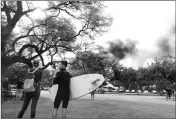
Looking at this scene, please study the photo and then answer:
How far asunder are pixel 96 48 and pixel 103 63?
1.31 meters

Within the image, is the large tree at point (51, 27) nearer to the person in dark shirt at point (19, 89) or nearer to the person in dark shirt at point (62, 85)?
the person in dark shirt at point (19, 89)

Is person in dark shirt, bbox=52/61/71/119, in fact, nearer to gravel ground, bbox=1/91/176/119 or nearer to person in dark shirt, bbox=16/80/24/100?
gravel ground, bbox=1/91/176/119

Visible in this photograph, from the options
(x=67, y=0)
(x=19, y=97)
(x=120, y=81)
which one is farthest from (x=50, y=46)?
(x=120, y=81)

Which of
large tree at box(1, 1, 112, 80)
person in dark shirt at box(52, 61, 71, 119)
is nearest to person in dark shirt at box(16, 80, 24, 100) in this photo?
large tree at box(1, 1, 112, 80)

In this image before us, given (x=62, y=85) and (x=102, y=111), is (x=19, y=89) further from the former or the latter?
(x=62, y=85)

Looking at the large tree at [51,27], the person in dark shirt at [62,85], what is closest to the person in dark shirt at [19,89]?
the large tree at [51,27]

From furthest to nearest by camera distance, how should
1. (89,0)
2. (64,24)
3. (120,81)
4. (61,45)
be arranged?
(120,81) < (61,45) < (64,24) < (89,0)

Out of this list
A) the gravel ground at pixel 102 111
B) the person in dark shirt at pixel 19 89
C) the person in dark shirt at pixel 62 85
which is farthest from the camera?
the person in dark shirt at pixel 19 89

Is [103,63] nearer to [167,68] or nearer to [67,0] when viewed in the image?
[67,0]

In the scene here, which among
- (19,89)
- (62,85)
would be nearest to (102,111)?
(62,85)

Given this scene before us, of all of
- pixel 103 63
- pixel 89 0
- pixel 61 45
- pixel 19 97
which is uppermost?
pixel 89 0

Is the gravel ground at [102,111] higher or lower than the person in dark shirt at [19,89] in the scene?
lower

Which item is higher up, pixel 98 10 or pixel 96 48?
pixel 98 10

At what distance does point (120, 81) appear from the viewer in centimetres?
6122
